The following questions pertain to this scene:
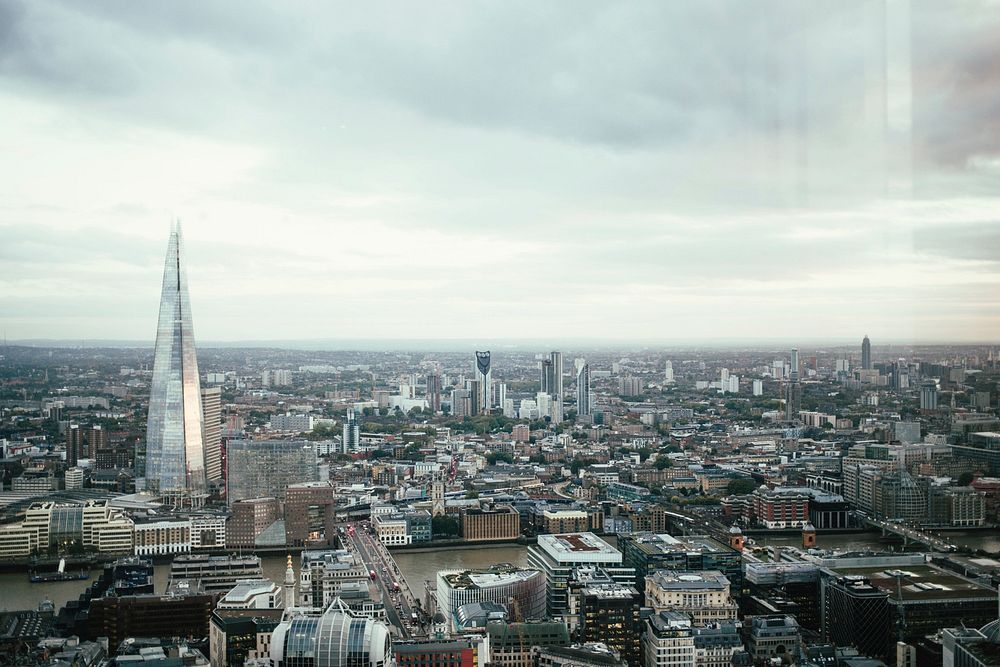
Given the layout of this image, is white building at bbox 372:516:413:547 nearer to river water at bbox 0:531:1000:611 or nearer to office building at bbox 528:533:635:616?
river water at bbox 0:531:1000:611

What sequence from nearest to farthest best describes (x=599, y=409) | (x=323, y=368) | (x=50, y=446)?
(x=50, y=446), (x=323, y=368), (x=599, y=409)

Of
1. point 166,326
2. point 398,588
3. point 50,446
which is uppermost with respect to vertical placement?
point 166,326

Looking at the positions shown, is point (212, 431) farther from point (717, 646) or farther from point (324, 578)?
point (717, 646)

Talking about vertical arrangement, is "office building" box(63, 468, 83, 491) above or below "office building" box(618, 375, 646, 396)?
below

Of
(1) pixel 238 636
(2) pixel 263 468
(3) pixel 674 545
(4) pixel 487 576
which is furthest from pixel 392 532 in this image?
(1) pixel 238 636

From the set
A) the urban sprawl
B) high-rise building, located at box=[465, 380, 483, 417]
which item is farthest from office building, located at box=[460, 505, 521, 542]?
high-rise building, located at box=[465, 380, 483, 417]

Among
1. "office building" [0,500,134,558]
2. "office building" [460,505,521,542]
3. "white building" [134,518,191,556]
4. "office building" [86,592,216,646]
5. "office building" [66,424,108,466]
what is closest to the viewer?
"office building" [86,592,216,646]

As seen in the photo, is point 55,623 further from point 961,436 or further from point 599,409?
point 599,409

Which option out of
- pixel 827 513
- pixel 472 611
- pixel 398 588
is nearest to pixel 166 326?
pixel 398 588
